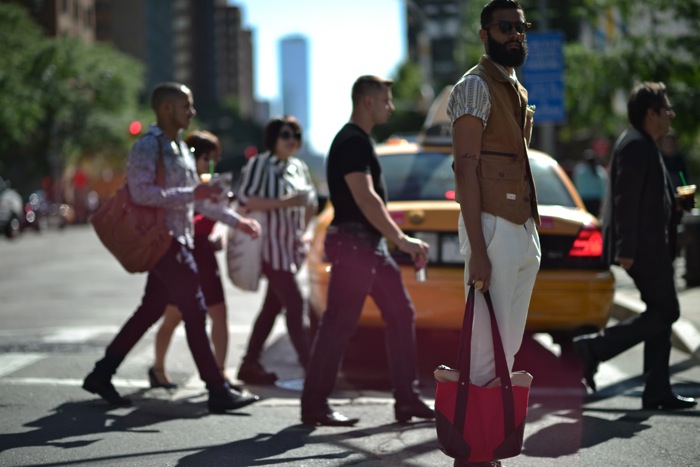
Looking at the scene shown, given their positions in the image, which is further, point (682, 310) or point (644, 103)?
point (682, 310)

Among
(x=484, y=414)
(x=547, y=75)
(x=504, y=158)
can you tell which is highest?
(x=547, y=75)

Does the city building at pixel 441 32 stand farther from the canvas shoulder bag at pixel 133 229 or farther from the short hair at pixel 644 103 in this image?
the canvas shoulder bag at pixel 133 229

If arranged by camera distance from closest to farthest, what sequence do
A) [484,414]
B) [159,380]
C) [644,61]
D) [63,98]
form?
[484,414] < [159,380] < [644,61] < [63,98]

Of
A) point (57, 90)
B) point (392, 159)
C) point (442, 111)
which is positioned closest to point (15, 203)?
point (57, 90)

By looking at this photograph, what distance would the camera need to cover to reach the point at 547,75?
50.1ft

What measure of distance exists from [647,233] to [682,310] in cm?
451

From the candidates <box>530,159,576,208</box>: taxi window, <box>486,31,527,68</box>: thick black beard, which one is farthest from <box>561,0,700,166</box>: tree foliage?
<box>486,31,527,68</box>: thick black beard

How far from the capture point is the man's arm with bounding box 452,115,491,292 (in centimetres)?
418

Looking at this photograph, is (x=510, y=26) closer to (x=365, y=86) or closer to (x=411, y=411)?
(x=365, y=86)

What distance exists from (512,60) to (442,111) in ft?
24.2

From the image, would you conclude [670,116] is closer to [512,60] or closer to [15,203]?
[512,60]

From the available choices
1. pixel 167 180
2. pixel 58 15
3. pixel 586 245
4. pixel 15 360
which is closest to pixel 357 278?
pixel 167 180

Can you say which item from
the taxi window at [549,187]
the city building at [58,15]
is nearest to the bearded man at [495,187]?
the taxi window at [549,187]

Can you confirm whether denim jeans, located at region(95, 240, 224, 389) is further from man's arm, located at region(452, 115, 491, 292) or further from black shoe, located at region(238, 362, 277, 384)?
man's arm, located at region(452, 115, 491, 292)
